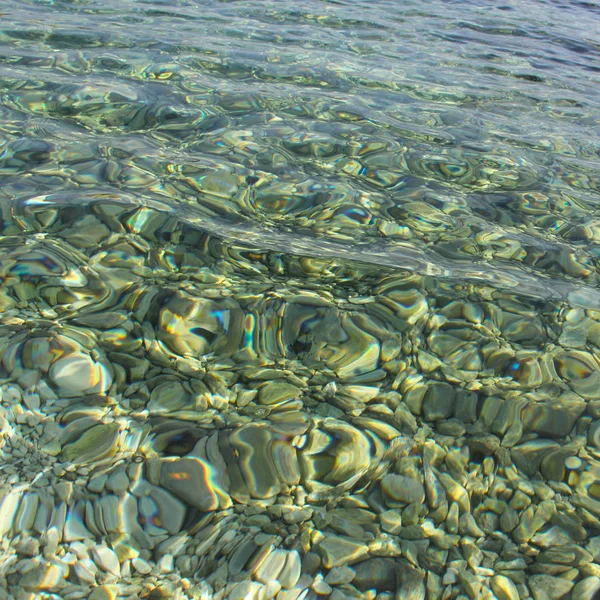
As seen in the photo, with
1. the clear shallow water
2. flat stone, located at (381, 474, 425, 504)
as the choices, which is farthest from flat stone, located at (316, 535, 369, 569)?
flat stone, located at (381, 474, 425, 504)

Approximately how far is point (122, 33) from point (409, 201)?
3.79m

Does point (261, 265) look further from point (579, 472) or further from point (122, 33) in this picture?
point (122, 33)

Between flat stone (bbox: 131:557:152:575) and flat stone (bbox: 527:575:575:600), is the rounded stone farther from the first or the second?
flat stone (bbox: 527:575:575:600)

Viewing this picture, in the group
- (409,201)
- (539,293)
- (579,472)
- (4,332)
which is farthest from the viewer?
(409,201)

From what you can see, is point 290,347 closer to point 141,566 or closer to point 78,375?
point 78,375

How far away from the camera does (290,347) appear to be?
6.86ft

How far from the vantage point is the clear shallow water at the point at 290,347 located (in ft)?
4.83

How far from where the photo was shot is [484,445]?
5.87 feet

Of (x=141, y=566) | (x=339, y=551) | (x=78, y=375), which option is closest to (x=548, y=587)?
(x=339, y=551)

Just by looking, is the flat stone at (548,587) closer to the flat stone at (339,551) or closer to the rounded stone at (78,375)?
the flat stone at (339,551)

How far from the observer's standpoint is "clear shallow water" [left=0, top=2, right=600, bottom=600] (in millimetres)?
1474

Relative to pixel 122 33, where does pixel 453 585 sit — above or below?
below

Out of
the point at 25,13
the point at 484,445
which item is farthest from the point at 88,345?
the point at 25,13

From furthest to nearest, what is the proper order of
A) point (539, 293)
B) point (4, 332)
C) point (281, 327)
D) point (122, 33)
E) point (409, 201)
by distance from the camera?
point (122, 33), point (409, 201), point (539, 293), point (281, 327), point (4, 332)
